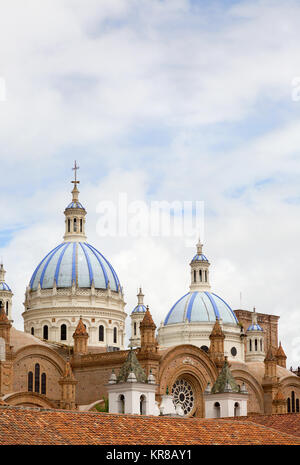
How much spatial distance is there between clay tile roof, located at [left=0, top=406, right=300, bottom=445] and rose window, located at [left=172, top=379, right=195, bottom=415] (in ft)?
113

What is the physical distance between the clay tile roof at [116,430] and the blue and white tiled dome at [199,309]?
53.3 m

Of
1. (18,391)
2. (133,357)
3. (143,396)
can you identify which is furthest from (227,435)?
(18,391)

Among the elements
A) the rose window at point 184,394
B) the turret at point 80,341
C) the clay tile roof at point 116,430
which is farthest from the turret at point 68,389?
the clay tile roof at point 116,430

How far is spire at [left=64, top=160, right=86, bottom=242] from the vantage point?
87125 mm

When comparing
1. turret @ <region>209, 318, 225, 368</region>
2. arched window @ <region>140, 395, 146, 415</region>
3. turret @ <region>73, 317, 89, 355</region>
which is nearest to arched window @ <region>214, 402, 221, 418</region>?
arched window @ <region>140, 395, 146, 415</region>

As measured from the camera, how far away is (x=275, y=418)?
1812 inches

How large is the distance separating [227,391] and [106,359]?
1562 centimetres

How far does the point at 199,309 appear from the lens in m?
92.2

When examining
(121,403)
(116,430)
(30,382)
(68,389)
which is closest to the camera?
(116,430)

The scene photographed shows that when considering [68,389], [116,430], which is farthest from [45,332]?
[116,430]

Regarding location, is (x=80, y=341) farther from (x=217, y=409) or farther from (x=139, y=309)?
(x=139, y=309)

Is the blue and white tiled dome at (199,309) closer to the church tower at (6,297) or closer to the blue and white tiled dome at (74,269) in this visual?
the blue and white tiled dome at (74,269)

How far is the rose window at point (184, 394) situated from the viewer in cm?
7244

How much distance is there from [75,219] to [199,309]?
15.1 metres
